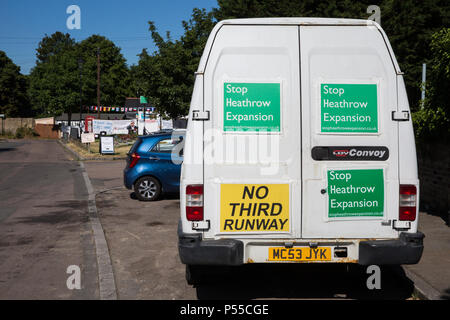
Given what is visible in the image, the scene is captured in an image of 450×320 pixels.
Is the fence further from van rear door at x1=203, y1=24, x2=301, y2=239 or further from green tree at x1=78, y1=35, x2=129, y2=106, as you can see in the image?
van rear door at x1=203, y1=24, x2=301, y2=239

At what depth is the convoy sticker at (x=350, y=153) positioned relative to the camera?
14.6 feet

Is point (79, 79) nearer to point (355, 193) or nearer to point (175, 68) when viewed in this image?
point (175, 68)

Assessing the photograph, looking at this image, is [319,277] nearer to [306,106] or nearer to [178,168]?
[306,106]

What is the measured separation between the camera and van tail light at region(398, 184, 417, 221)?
14.6ft

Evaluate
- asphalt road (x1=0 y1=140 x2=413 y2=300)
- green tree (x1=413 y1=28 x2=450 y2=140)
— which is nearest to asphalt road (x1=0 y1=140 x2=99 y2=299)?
asphalt road (x1=0 y1=140 x2=413 y2=300)

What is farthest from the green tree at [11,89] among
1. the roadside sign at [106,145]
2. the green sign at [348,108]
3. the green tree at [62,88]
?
the green sign at [348,108]

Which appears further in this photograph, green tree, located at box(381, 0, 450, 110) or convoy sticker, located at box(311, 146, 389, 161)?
green tree, located at box(381, 0, 450, 110)

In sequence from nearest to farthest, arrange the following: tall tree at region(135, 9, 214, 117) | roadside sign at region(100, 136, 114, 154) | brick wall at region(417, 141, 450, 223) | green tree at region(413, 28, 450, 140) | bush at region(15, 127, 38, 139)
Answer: green tree at region(413, 28, 450, 140)
brick wall at region(417, 141, 450, 223)
tall tree at region(135, 9, 214, 117)
roadside sign at region(100, 136, 114, 154)
bush at region(15, 127, 38, 139)

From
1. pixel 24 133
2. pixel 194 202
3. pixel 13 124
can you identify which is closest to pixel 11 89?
pixel 13 124

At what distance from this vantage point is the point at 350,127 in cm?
446

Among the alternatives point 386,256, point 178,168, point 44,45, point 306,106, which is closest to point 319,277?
point 386,256

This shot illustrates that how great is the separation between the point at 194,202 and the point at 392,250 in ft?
6.19

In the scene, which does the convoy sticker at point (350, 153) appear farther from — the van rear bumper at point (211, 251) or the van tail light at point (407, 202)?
the van rear bumper at point (211, 251)

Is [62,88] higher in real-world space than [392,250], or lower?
higher
